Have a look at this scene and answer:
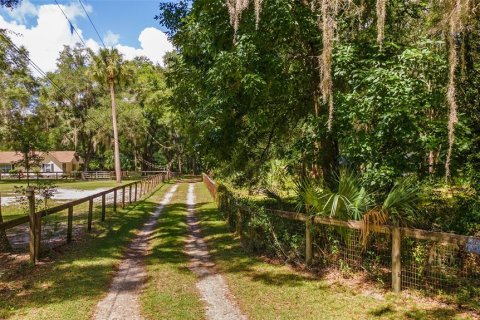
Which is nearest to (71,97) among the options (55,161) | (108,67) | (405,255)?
(108,67)

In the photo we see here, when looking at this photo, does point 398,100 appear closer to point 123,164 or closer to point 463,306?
point 463,306

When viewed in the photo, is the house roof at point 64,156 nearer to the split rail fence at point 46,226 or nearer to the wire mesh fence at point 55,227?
the split rail fence at point 46,226

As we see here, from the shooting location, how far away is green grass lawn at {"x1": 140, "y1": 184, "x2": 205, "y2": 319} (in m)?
5.50

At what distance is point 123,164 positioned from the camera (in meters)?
71.6

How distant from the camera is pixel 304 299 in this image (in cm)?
591

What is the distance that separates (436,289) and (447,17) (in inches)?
164

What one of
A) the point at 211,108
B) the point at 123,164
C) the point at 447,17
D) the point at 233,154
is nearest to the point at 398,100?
the point at 447,17

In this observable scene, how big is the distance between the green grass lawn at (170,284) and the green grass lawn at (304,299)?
733 mm

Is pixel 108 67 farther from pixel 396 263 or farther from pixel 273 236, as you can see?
pixel 396 263

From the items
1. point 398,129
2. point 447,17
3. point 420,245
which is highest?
point 447,17

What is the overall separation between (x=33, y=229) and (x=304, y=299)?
5.62 meters

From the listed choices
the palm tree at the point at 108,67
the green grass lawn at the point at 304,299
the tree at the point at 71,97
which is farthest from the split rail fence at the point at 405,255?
the tree at the point at 71,97

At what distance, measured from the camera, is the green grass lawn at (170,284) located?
550 centimetres

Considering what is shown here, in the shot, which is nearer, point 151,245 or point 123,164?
point 151,245
